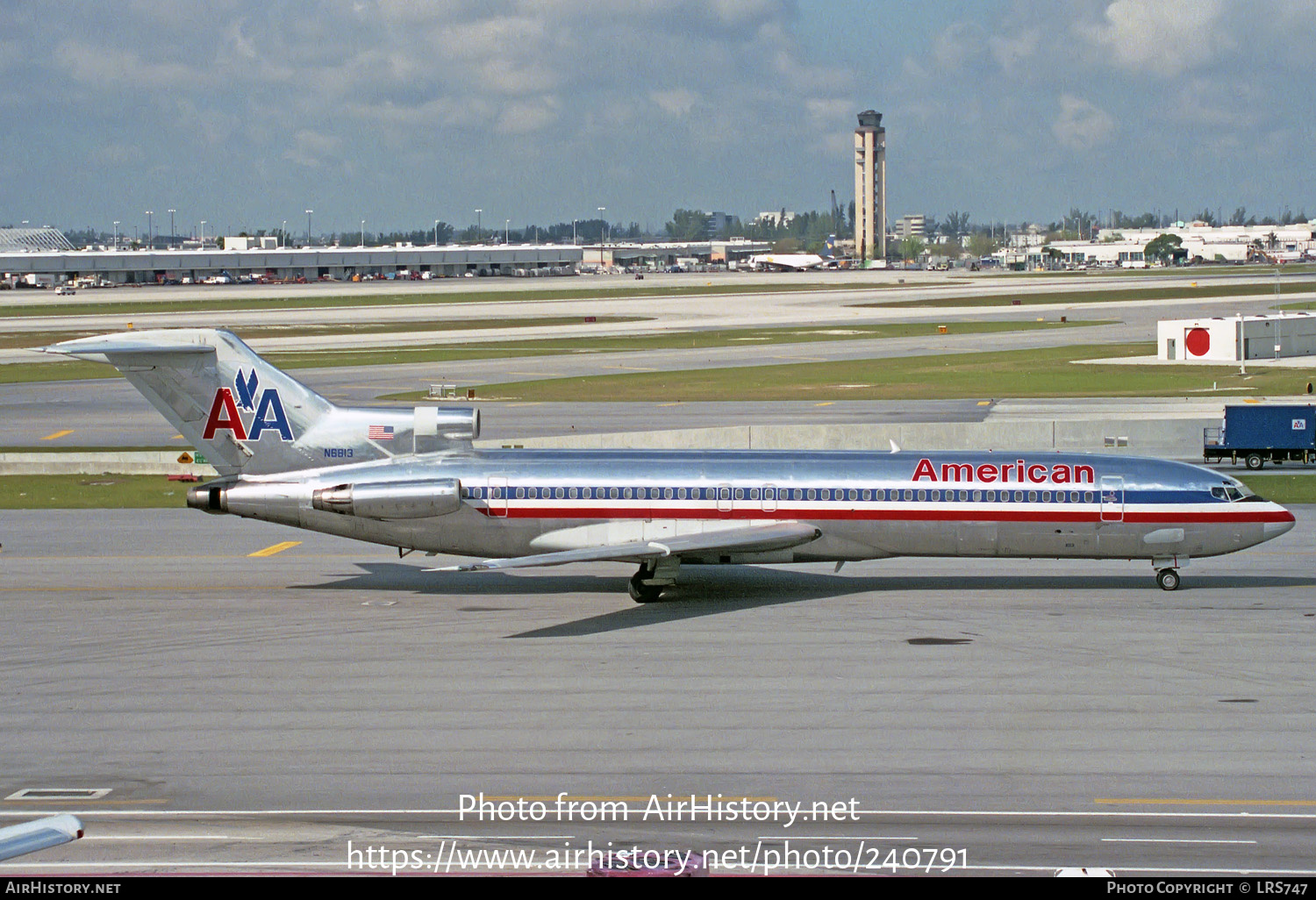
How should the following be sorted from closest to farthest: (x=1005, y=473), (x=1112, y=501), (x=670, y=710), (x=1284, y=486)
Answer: (x=670, y=710) < (x=1112, y=501) < (x=1005, y=473) < (x=1284, y=486)

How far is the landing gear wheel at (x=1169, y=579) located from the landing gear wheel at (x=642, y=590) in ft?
36.4

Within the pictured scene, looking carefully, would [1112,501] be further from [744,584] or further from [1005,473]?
[744,584]

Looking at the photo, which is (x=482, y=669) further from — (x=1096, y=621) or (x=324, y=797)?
(x=1096, y=621)

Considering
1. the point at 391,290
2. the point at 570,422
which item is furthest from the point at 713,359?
the point at 391,290

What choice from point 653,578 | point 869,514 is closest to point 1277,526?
point 869,514

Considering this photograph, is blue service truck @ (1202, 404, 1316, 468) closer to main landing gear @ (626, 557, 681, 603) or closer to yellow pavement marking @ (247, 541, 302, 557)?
main landing gear @ (626, 557, 681, 603)

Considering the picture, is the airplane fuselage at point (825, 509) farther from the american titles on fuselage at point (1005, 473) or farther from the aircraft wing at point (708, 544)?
the aircraft wing at point (708, 544)

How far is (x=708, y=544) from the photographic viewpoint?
27.8 metres

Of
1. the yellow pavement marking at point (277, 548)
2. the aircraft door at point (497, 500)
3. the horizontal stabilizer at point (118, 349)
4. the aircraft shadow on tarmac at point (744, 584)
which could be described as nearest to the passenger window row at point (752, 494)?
the aircraft door at point (497, 500)

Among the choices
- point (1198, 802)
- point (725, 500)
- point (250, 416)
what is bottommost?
point (1198, 802)

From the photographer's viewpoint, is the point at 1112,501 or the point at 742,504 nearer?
the point at 742,504

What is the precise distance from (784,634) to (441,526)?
8.19m

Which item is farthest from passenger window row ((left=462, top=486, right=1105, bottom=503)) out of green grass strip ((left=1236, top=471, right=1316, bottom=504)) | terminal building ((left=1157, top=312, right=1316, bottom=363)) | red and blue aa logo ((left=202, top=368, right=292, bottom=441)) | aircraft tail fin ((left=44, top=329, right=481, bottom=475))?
terminal building ((left=1157, top=312, right=1316, bottom=363))

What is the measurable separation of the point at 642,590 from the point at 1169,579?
38.2ft
